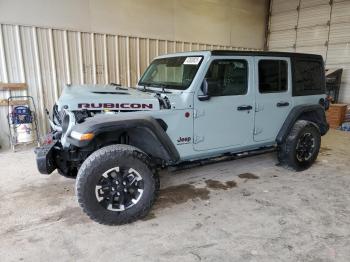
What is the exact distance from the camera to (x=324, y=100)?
170 inches

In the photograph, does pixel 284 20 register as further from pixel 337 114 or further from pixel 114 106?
pixel 114 106

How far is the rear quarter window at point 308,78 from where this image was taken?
3.89 meters

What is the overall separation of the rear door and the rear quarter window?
0.16 meters

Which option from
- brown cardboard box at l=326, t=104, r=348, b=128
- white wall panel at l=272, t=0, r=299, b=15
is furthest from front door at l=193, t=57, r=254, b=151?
white wall panel at l=272, t=0, r=299, b=15

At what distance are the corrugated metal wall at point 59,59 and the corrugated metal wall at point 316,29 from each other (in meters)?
5.83

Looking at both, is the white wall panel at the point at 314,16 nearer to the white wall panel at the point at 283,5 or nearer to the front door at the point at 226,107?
the white wall panel at the point at 283,5

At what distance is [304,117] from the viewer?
13.8ft

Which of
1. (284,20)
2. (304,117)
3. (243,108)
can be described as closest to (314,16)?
(284,20)

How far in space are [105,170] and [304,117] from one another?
322cm

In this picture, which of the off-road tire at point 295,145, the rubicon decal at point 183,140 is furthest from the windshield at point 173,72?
the off-road tire at point 295,145

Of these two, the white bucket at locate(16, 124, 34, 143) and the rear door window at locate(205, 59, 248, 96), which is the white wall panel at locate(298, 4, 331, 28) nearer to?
the rear door window at locate(205, 59, 248, 96)

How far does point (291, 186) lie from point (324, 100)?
168cm


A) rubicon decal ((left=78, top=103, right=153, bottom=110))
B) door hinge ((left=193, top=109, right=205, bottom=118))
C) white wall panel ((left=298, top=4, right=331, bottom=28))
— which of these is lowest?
door hinge ((left=193, top=109, right=205, bottom=118))

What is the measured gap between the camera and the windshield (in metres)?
3.11
